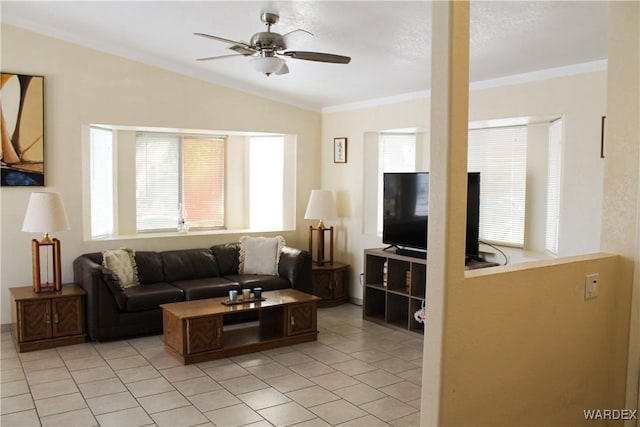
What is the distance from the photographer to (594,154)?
4.39 metres

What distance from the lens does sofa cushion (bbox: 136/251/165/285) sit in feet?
18.8

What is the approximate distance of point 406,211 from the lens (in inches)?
229

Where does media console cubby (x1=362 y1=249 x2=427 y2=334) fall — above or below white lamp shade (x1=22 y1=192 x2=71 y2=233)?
below

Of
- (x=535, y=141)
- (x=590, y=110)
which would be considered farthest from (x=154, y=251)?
(x=590, y=110)

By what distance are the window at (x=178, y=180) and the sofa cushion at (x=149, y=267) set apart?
33.2 inches

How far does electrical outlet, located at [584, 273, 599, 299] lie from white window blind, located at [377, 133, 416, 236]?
3892 millimetres

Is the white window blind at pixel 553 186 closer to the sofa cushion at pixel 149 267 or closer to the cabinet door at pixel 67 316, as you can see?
the sofa cushion at pixel 149 267

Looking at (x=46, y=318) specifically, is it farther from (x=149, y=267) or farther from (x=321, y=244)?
(x=321, y=244)

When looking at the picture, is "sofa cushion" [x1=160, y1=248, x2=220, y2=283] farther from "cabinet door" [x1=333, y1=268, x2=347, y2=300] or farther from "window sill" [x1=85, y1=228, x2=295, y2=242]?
"cabinet door" [x1=333, y1=268, x2=347, y2=300]

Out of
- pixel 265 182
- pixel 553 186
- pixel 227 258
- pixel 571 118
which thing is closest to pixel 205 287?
pixel 227 258

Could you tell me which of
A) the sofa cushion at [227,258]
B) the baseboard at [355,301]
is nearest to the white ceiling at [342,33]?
the sofa cushion at [227,258]

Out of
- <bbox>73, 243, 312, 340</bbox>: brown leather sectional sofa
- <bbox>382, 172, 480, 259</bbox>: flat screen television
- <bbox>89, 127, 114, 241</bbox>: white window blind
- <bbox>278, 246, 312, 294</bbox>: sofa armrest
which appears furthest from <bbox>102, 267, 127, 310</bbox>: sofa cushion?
<bbox>382, 172, 480, 259</bbox>: flat screen television

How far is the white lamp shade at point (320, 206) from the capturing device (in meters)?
6.58

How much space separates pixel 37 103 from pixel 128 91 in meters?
0.89
